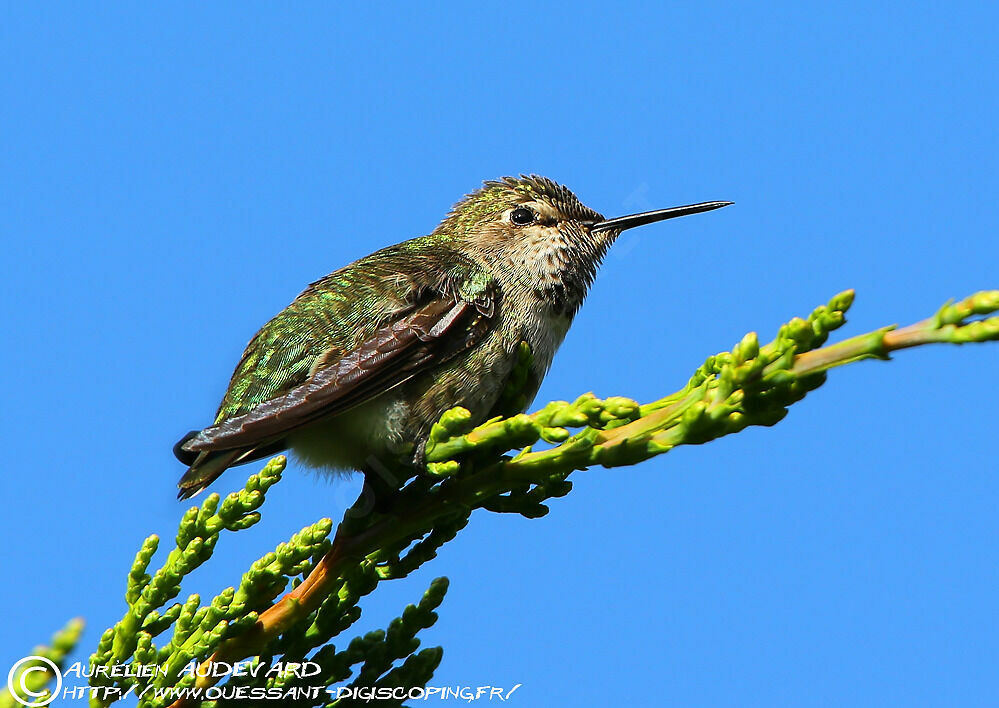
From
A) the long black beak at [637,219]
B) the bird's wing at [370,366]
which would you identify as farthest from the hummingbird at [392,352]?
the long black beak at [637,219]

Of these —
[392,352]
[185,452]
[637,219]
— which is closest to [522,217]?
[637,219]

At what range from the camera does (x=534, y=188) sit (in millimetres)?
4828

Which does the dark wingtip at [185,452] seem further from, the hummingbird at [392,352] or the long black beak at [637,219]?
the long black beak at [637,219]

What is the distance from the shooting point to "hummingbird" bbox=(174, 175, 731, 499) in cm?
367

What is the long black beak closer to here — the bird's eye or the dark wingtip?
the bird's eye

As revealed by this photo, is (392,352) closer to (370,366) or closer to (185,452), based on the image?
(370,366)

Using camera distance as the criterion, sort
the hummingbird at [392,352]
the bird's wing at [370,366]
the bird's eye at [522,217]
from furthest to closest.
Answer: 1. the bird's eye at [522,217]
2. the hummingbird at [392,352]
3. the bird's wing at [370,366]

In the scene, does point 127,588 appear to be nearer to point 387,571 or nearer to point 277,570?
point 277,570

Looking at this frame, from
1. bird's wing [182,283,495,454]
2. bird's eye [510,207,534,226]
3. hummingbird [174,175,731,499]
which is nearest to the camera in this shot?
bird's wing [182,283,495,454]

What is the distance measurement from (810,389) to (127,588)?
91.2 inches

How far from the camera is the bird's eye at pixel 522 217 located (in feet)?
15.3

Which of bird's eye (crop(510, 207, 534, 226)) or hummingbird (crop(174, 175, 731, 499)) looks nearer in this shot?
hummingbird (crop(174, 175, 731, 499))

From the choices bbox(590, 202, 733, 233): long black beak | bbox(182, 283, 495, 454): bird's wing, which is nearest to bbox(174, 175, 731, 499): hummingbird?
bbox(182, 283, 495, 454): bird's wing

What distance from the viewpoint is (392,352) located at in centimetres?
378
